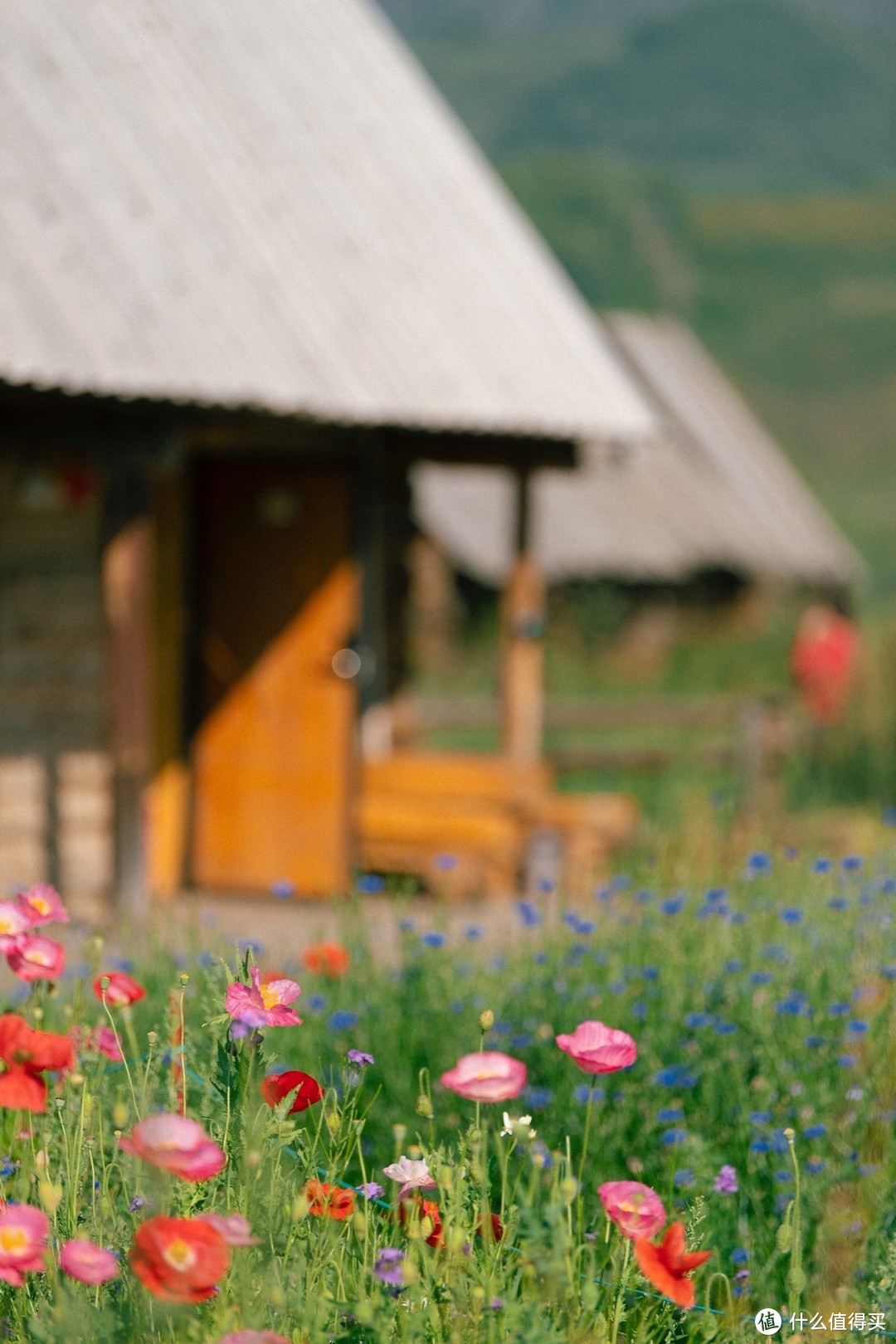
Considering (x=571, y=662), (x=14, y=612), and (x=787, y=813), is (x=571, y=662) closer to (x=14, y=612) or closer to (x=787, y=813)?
(x=787, y=813)

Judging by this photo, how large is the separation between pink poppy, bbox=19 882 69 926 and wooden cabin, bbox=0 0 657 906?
4.36m

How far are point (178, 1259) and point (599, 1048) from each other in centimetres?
72

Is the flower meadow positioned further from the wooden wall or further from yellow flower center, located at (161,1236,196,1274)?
the wooden wall

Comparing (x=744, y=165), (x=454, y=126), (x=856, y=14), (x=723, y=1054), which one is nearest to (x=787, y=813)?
(x=454, y=126)

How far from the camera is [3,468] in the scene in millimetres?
8586

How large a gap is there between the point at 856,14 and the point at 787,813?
120459 millimetres

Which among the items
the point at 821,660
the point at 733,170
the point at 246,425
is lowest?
the point at 821,660

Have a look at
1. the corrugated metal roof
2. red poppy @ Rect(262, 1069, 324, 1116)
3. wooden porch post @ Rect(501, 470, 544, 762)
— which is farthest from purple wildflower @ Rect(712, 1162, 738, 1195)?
wooden porch post @ Rect(501, 470, 544, 762)

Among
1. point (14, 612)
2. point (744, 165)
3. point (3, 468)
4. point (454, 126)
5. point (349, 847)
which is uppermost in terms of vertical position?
point (744, 165)

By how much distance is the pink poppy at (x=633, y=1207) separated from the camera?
8.29 ft

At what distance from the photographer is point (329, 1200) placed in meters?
2.70

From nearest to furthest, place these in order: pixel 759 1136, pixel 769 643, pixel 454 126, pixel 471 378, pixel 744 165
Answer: pixel 759 1136, pixel 471 378, pixel 454 126, pixel 769 643, pixel 744 165

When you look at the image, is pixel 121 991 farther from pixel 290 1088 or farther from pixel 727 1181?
pixel 727 1181

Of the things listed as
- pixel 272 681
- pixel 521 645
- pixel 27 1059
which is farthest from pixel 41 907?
pixel 521 645
